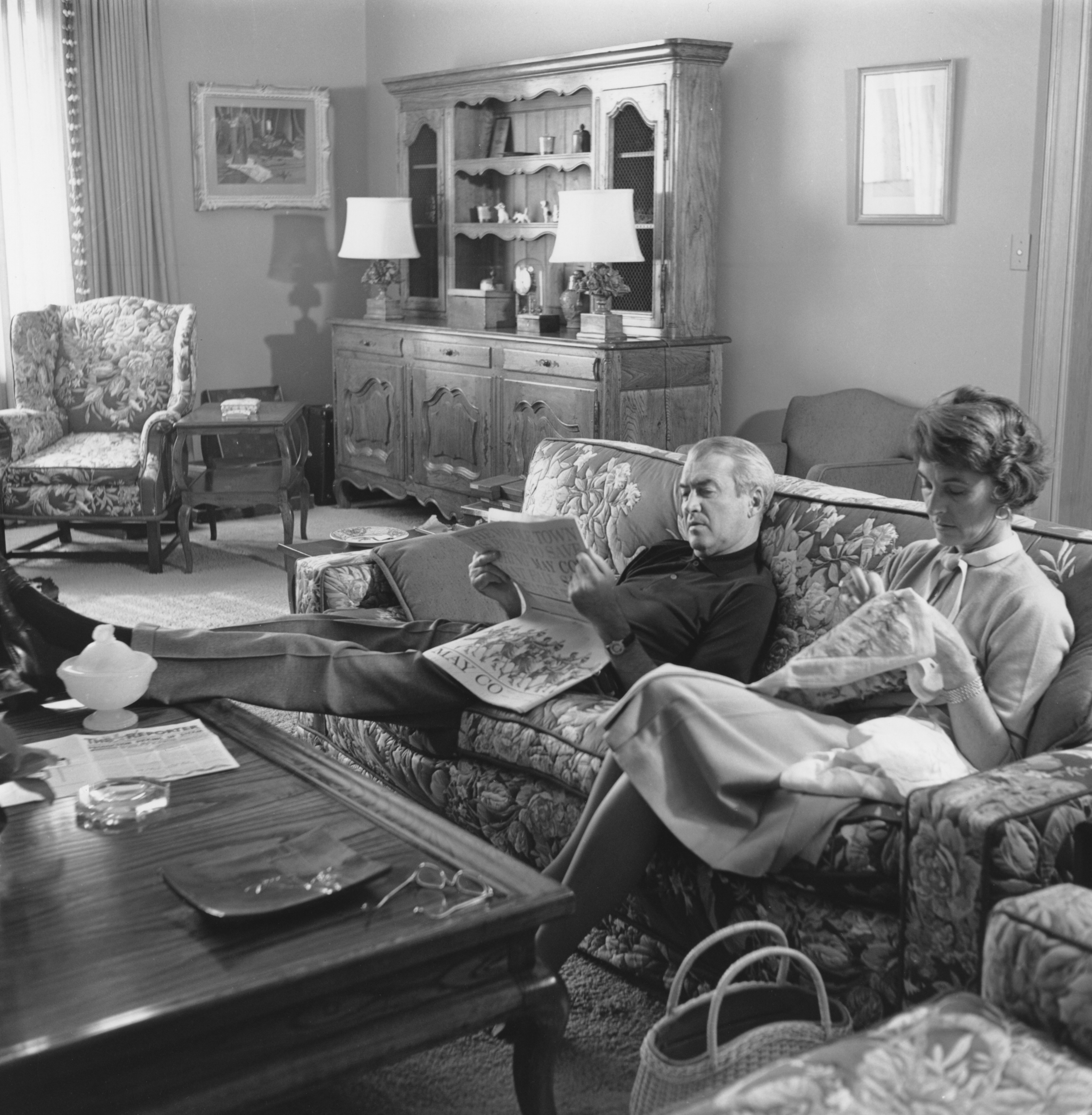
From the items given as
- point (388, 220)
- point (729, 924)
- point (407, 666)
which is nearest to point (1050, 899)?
point (729, 924)

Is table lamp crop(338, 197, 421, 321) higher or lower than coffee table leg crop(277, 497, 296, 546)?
higher

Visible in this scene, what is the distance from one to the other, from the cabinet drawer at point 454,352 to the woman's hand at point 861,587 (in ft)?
12.0

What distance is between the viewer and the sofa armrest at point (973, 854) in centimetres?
176

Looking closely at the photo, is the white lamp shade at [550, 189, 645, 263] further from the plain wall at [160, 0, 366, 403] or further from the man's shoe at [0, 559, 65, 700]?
the man's shoe at [0, 559, 65, 700]

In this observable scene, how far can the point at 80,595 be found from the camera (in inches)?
208

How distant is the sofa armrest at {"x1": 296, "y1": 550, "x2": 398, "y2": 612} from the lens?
3129mm

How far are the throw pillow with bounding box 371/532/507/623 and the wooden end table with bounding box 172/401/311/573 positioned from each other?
8.87 ft

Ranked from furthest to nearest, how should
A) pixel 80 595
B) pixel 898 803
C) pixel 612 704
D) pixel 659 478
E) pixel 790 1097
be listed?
pixel 80 595
pixel 659 478
pixel 612 704
pixel 898 803
pixel 790 1097

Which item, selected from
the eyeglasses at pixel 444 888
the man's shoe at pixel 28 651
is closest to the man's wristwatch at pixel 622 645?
the eyeglasses at pixel 444 888

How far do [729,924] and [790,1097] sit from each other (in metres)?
0.86

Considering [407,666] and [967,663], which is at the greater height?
[967,663]

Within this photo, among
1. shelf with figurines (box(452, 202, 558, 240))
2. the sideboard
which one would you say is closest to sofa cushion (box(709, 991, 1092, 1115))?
the sideboard

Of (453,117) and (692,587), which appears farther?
(453,117)

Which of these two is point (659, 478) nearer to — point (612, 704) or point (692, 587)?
point (692, 587)
